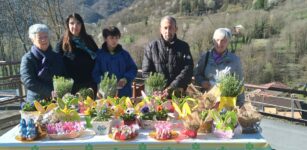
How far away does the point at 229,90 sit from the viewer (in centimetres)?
270

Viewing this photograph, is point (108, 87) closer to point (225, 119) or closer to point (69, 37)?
point (69, 37)

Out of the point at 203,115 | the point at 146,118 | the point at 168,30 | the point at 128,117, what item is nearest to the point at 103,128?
the point at 128,117

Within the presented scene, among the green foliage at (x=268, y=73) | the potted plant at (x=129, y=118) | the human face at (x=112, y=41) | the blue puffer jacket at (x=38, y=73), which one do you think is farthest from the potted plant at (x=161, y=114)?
the green foliage at (x=268, y=73)

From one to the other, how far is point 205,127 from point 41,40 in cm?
139

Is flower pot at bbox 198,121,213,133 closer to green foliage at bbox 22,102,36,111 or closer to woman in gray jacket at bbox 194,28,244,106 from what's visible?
woman in gray jacket at bbox 194,28,244,106

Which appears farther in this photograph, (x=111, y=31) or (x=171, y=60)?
(x=171, y=60)

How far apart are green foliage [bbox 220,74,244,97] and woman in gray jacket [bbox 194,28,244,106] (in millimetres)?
432

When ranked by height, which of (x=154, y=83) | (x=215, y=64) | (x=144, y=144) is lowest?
(x=144, y=144)

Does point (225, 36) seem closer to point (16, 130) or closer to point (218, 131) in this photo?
point (218, 131)

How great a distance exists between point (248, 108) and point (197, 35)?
114 feet

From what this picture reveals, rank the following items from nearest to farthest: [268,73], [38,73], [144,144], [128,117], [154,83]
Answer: [144,144]
[128,117]
[154,83]
[38,73]
[268,73]

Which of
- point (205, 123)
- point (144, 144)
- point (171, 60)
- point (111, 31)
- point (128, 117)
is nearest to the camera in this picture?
point (144, 144)

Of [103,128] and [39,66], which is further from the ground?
[39,66]

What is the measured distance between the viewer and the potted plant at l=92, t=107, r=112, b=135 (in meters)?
2.52
